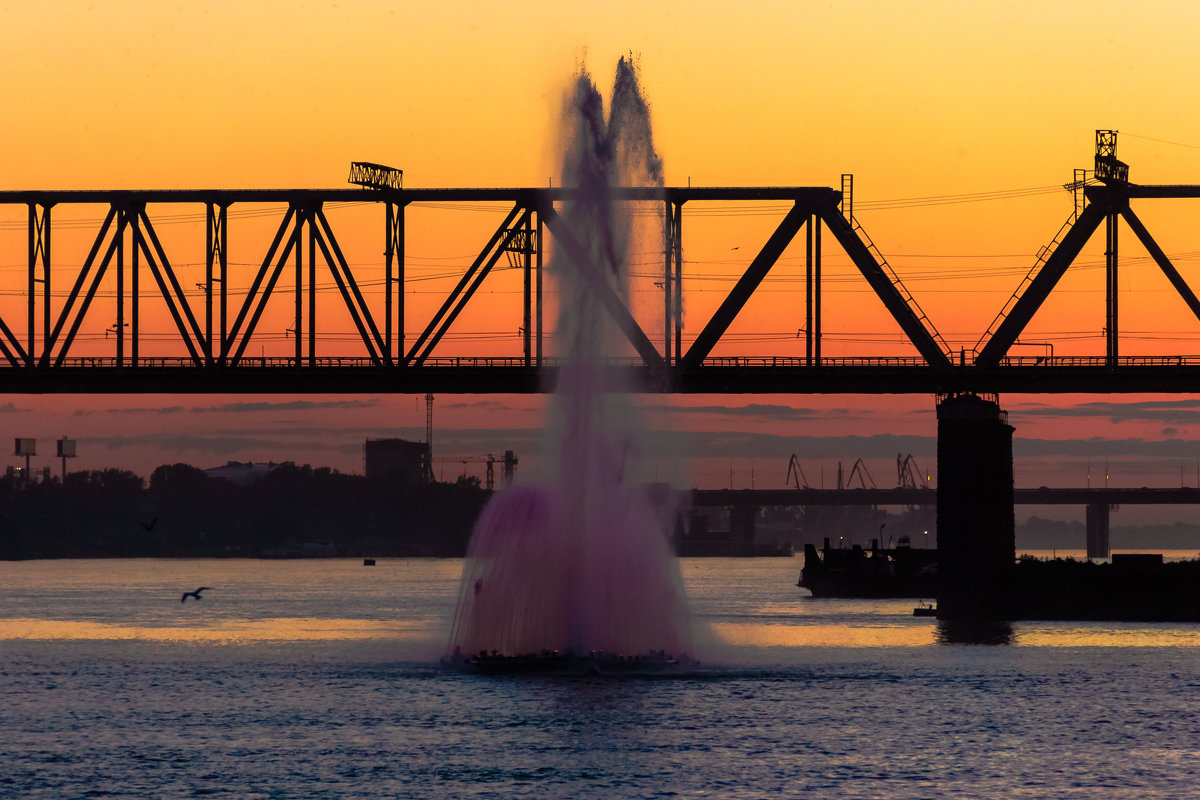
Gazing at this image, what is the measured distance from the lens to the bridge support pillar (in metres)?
98.4

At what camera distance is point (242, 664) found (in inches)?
3051

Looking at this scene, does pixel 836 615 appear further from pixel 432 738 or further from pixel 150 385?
pixel 432 738

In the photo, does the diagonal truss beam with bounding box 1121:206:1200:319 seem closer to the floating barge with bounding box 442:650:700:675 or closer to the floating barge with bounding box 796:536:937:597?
the floating barge with bounding box 442:650:700:675

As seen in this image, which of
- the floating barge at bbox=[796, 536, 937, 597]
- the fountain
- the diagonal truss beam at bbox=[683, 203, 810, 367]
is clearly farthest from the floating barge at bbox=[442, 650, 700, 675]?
the floating barge at bbox=[796, 536, 937, 597]

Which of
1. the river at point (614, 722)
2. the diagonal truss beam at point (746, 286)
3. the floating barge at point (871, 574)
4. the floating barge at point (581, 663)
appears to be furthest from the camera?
the floating barge at point (871, 574)

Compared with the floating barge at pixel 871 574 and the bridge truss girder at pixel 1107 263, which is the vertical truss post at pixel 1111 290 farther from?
the floating barge at pixel 871 574

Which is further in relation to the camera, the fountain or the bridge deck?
the bridge deck

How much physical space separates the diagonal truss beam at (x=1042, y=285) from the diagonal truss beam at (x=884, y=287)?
2915 millimetres

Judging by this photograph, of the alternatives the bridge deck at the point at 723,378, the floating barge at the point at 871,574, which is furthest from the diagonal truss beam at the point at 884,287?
the floating barge at the point at 871,574

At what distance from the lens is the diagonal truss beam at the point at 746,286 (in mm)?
93188

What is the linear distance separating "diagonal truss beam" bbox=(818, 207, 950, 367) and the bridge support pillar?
3281mm

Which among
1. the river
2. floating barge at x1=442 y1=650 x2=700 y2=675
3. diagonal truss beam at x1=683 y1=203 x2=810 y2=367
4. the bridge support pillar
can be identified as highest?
diagonal truss beam at x1=683 y1=203 x2=810 y2=367

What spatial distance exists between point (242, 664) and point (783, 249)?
3519cm

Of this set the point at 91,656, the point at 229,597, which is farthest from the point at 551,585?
the point at 229,597
